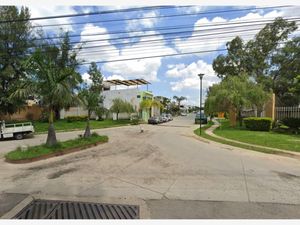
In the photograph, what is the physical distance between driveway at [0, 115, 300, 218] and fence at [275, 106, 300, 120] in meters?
13.8

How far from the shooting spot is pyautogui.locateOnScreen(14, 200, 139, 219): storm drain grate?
15.1 feet

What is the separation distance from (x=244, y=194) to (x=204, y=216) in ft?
5.70

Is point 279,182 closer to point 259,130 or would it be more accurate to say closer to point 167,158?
point 167,158

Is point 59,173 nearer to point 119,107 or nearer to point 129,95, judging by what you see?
point 119,107

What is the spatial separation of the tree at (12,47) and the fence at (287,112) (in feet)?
89.4

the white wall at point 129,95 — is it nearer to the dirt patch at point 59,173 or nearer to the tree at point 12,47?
the tree at point 12,47

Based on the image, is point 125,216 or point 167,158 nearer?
point 125,216

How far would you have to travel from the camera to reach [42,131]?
25875 millimetres

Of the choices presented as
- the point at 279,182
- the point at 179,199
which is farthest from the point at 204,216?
the point at 279,182

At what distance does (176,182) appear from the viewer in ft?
22.3

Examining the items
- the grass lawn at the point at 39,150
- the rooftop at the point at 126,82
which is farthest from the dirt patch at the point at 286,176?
Result: the rooftop at the point at 126,82

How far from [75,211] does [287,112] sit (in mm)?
23865

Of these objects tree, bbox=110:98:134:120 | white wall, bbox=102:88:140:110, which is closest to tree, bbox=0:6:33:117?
tree, bbox=110:98:134:120

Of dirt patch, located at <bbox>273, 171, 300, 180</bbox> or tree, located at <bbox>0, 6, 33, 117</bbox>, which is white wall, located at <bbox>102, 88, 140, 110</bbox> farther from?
dirt patch, located at <bbox>273, 171, 300, 180</bbox>
